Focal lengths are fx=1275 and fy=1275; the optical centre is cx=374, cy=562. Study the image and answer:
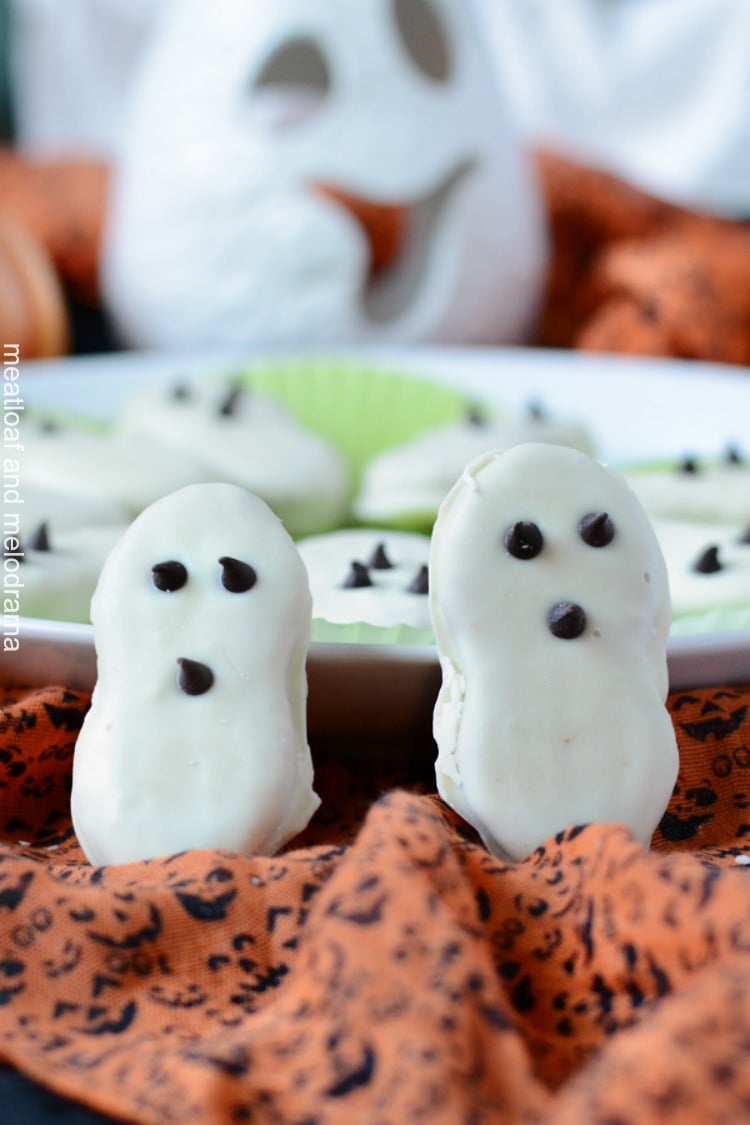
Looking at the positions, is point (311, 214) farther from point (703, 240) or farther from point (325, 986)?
point (325, 986)

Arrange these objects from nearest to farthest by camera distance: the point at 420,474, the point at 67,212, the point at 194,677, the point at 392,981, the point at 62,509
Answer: the point at 392,981 → the point at 194,677 → the point at 62,509 → the point at 420,474 → the point at 67,212

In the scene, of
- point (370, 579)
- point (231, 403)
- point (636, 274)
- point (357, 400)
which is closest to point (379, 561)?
point (370, 579)

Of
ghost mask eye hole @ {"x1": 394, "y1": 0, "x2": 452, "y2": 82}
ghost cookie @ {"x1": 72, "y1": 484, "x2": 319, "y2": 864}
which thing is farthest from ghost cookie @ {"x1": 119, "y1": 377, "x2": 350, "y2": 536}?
ghost mask eye hole @ {"x1": 394, "y1": 0, "x2": 452, "y2": 82}

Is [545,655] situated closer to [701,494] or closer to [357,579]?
[357,579]

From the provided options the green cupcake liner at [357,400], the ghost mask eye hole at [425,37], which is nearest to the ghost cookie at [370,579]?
the green cupcake liner at [357,400]

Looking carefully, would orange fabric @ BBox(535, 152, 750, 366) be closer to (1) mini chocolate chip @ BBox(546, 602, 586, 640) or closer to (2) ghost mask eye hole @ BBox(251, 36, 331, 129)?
(2) ghost mask eye hole @ BBox(251, 36, 331, 129)
